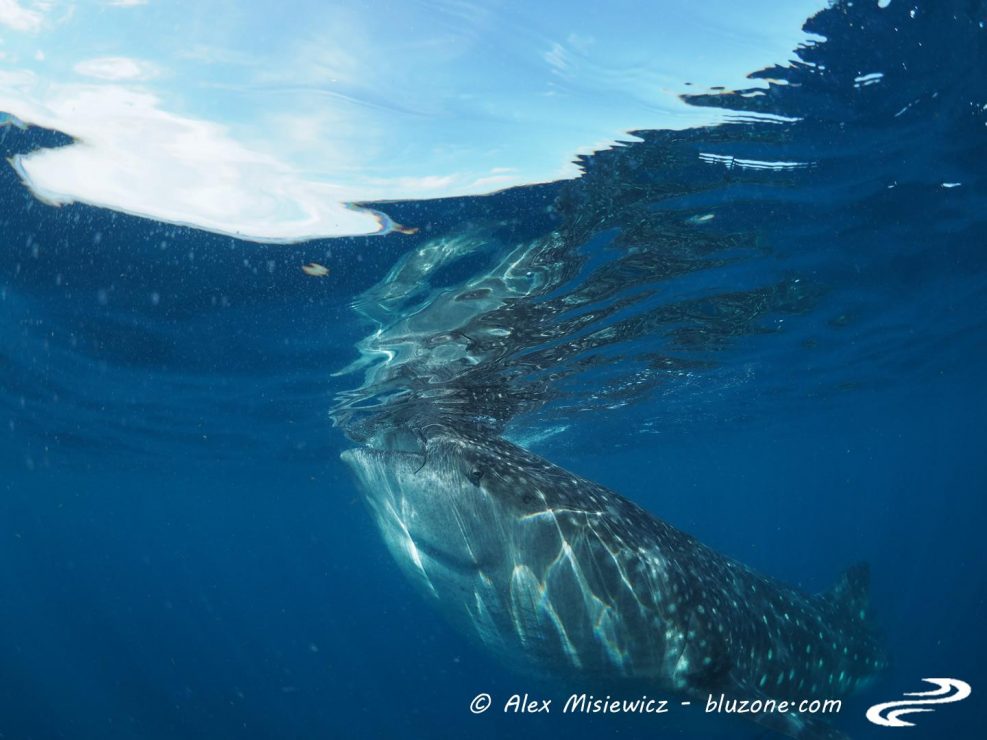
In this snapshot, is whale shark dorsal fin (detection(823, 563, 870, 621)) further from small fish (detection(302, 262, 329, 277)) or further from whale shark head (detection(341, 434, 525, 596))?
small fish (detection(302, 262, 329, 277))

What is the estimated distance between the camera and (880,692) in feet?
33.7

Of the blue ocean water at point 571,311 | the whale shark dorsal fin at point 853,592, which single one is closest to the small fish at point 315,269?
the blue ocean water at point 571,311

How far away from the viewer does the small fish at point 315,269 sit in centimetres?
913

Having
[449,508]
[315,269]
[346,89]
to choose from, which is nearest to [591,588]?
[449,508]

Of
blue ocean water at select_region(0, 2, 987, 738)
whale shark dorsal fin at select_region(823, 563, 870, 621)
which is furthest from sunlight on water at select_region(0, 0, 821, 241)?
whale shark dorsal fin at select_region(823, 563, 870, 621)

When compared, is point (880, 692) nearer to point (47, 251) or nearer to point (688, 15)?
point (688, 15)

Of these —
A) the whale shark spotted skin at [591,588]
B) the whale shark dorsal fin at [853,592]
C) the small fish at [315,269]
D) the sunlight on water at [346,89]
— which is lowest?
the whale shark dorsal fin at [853,592]

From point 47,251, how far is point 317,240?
4.47 m

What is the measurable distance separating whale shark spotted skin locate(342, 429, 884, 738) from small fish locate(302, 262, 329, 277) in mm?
3589

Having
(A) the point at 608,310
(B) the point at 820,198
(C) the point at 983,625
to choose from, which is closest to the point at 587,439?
(A) the point at 608,310

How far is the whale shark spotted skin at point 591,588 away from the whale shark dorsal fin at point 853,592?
2.37m

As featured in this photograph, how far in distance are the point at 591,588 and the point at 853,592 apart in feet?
25.1

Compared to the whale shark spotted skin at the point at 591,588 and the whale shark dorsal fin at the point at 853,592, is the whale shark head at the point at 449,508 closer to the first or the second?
the whale shark spotted skin at the point at 591,588

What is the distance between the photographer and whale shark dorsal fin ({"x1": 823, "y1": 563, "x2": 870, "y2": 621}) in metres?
9.69
